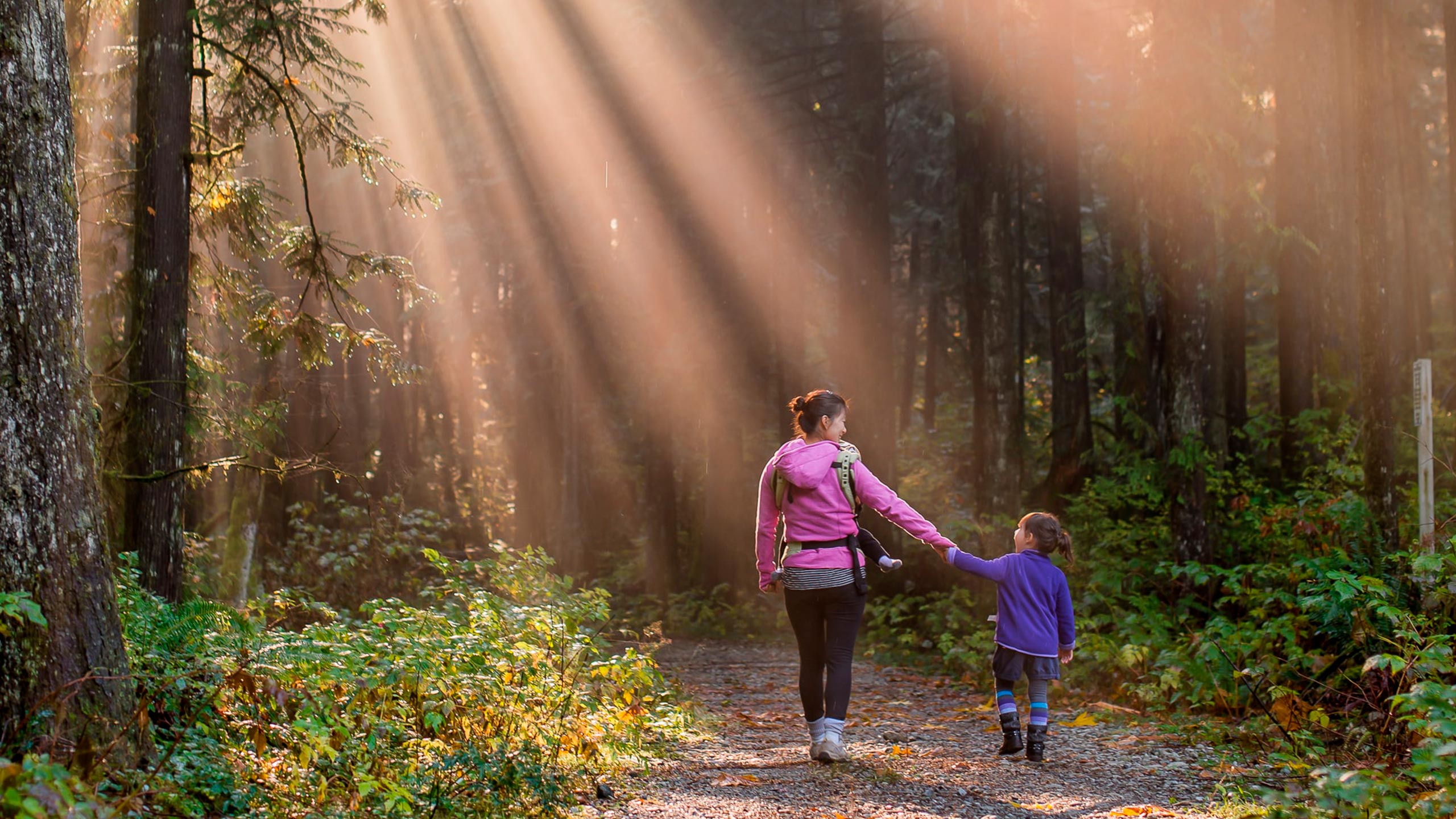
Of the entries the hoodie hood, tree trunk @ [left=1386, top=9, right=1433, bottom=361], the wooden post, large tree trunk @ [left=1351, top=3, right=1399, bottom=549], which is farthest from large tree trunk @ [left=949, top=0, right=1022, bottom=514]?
the hoodie hood

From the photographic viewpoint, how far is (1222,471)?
1272 cm

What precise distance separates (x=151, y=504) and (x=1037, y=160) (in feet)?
55.9

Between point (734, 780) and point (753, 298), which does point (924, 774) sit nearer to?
→ point (734, 780)

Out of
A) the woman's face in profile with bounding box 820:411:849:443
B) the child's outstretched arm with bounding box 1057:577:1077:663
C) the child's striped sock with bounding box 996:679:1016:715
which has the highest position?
the woman's face in profile with bounding box 820:411:849:443

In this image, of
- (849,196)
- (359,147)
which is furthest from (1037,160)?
(359,147)

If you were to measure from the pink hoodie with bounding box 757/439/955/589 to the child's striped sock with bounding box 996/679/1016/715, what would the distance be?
104 centimetres

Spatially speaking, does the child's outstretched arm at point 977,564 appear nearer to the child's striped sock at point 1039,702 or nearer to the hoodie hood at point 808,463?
the child's striped sock at point 1039,702

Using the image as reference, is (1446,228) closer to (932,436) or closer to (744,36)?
(932,436)

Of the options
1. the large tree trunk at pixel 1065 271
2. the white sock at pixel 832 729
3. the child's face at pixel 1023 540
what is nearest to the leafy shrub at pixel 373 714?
the white sock at pixel 832 729

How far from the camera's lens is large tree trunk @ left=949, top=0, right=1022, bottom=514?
54.5ft

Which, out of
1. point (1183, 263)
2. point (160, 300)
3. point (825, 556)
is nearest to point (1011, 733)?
point (825, 556)

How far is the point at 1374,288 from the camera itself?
8.75m

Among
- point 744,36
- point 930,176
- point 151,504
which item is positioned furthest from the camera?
point 930,176

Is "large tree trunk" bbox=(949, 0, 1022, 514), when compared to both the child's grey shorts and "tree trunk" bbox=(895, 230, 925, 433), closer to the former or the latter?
the child's grey shorts
